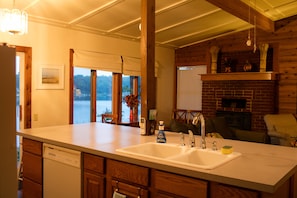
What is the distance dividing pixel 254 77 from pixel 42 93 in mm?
4464

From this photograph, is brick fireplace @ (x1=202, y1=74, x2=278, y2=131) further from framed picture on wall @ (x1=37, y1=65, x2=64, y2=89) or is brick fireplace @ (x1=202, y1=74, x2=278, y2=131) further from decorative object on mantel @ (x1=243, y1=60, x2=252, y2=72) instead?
framed picture on wall @ (x1=37, y1=65, x2=64, y2=89)

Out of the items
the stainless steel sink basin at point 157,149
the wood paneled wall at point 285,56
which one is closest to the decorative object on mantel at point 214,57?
the wood paneled wall at point 285,56

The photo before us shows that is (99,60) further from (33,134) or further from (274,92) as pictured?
(274,92)

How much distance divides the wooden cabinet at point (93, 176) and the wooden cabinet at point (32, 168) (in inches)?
26.2

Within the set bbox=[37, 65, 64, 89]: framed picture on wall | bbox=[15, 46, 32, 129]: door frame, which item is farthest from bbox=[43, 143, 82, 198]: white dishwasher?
bbox=[37, 65, 64, 89]: framed picture on wall

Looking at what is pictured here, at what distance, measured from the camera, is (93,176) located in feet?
7.41

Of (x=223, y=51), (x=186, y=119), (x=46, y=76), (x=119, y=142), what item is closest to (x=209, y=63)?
(x=223, y=51)

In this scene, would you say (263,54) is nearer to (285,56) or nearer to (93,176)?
(285,56)

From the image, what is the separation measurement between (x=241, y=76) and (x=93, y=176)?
5280 mm

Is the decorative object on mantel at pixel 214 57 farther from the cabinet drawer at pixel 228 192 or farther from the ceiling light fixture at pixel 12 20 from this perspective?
the cabinet drawer at pixel 228 192

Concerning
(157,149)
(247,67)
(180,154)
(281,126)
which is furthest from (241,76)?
(180,154)

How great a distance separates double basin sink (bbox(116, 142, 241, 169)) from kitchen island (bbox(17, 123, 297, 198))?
0.05m

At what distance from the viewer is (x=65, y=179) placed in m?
2.49

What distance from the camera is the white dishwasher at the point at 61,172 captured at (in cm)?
239
